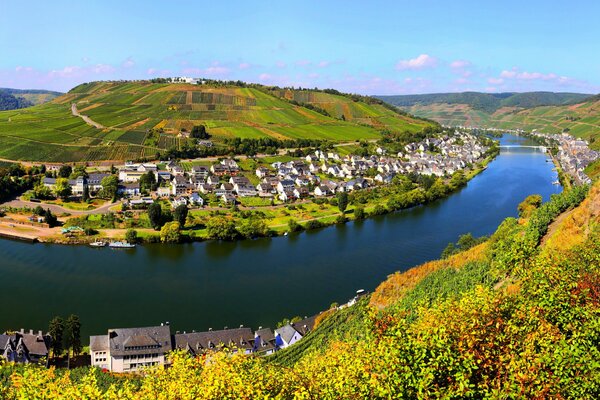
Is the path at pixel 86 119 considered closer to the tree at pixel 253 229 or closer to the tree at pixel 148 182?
the tree at pixel 148 182

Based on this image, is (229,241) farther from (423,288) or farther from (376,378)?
(376,378)

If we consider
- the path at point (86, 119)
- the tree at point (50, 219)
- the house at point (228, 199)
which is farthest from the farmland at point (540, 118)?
the path at point (86, 119)

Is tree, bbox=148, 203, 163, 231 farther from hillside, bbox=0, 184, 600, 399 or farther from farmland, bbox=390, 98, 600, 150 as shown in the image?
farmland, bbox=390, 98, 600, 150

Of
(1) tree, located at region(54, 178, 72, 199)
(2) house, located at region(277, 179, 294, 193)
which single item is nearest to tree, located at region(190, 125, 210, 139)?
(2) house, located at region(277, 179, 294, 193)

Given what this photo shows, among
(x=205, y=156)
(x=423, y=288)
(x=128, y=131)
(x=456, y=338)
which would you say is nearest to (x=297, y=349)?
(x=423, y=288)

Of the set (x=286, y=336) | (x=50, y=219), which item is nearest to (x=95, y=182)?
(x=50, y=219)

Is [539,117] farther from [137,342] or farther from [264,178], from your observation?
[137,342]
